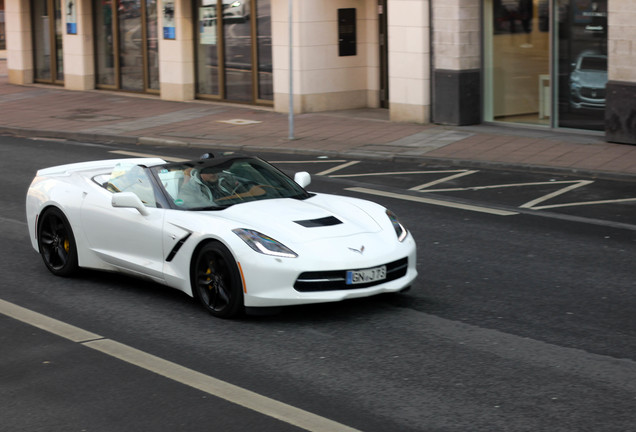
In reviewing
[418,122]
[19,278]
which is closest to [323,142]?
[418,122]

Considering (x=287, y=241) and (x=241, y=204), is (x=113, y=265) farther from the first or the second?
(x=287, y=241)

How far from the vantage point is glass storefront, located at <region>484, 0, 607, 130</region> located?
19281 mm

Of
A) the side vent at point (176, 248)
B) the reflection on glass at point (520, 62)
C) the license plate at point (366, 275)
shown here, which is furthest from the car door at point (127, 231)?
the reflection on glass at point (520, 62)

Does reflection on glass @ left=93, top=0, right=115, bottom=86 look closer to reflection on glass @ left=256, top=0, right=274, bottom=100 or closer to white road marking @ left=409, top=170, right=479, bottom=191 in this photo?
reflection on glass @ left=256, top=0, right=274, bottom=100

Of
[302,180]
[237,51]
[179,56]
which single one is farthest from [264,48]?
[302,180]

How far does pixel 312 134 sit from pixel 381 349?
13461mm

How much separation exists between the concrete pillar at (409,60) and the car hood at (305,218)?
12514 mm

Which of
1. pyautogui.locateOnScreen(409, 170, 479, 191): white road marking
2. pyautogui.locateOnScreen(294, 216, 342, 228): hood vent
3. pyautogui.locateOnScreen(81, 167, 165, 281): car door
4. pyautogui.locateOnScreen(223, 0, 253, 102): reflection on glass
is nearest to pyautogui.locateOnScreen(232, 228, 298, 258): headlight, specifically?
pyautogui.locateOnScreen(294, 216, 342, 228): hood vent

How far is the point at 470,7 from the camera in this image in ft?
68.6

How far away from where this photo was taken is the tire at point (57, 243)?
988cm

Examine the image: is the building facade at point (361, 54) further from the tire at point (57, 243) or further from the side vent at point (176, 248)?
the side vent at point (176, 248)

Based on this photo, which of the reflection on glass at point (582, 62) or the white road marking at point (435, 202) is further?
the reflection on glass at point (582, 62)

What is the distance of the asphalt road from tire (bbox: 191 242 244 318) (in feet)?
0.46

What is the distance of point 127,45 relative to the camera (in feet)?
97.3
